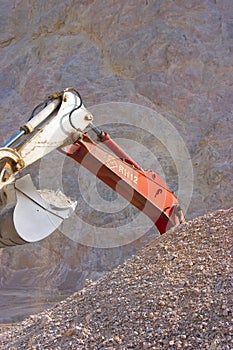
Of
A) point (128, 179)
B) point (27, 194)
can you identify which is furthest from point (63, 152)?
point (27, 194)

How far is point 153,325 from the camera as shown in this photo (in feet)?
13.7

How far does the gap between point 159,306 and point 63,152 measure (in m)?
2.78

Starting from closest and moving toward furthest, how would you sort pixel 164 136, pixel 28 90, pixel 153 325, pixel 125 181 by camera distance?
pixel 153 325 < pixel 125 181 < pixel 164 136 < pixel 28 90

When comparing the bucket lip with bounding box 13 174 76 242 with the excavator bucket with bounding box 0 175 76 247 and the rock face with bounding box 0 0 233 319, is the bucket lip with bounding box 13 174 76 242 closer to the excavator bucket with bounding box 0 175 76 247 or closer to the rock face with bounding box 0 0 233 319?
the excavator bucket with bounding box 0 175 76 247

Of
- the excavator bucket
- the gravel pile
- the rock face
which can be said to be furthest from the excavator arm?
the rock face

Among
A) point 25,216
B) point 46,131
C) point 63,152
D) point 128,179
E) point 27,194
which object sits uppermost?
point 128,179

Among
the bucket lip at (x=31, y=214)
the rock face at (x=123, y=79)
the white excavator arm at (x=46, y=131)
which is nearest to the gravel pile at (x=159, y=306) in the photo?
the bucket lip at (x=31, y=214)

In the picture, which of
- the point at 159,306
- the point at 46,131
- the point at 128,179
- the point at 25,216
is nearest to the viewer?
the point at 159,306

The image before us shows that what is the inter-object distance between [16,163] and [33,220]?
49 centimetres

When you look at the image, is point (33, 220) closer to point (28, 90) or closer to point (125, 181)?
point (125, 181)

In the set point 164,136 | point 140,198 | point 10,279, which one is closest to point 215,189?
point 164,136

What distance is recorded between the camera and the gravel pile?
156 inches

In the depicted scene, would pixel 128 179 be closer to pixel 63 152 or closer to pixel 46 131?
pixel 63 152

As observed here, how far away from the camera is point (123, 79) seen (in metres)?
14.5
